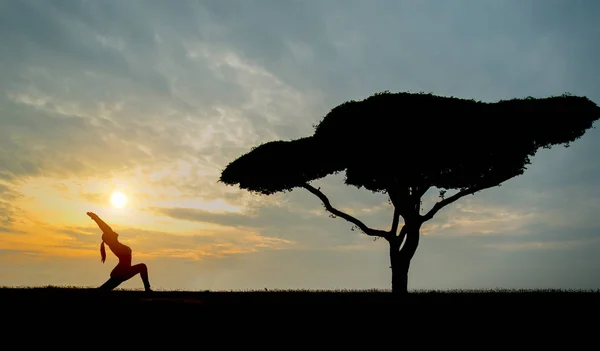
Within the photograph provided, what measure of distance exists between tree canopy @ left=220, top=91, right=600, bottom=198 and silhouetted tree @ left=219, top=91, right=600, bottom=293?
6 cm

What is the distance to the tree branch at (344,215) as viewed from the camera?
99.2 ft


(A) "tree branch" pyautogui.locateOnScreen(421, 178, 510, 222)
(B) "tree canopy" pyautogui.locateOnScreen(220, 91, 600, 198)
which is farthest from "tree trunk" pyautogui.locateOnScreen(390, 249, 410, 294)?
(B) "tree canopy" pyautogui.locateOnScreen(220, 91, 600, 198)

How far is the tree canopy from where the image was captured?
27.9 m

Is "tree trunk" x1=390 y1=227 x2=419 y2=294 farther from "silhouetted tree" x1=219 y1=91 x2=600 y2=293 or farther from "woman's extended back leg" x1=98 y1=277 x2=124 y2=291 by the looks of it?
"woman's extended back leg" x1=98 y1=277 x2=124 y2=291

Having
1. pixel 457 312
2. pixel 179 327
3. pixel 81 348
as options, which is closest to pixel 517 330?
pixel 457 312

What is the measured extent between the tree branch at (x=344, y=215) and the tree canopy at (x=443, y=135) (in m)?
2.44

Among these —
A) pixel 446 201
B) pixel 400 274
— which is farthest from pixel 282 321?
pixel 446 201

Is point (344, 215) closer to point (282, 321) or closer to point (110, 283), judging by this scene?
point (110, 283)

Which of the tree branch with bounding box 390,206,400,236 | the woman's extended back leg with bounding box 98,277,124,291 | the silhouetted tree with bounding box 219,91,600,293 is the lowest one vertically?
the woman's extended back leg with bounding box 98,277,124,291

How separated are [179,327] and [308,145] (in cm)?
2219

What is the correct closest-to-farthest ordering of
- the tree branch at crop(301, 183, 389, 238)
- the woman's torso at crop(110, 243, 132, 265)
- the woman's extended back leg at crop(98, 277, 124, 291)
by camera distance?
the woman's extended back leg at crop(98, 277, 124, 291), the woman's torso at crop(110, 243, 132, 265), the tree branch at crop(301, 183, 389, 238)

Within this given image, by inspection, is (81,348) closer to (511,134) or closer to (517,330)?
(517,330)

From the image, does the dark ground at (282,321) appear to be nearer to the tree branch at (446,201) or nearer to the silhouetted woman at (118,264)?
the silhouetted woman at (118,264)

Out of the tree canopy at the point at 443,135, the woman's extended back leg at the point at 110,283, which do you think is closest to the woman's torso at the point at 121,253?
the woman's extended back leg at the point at 110,283
